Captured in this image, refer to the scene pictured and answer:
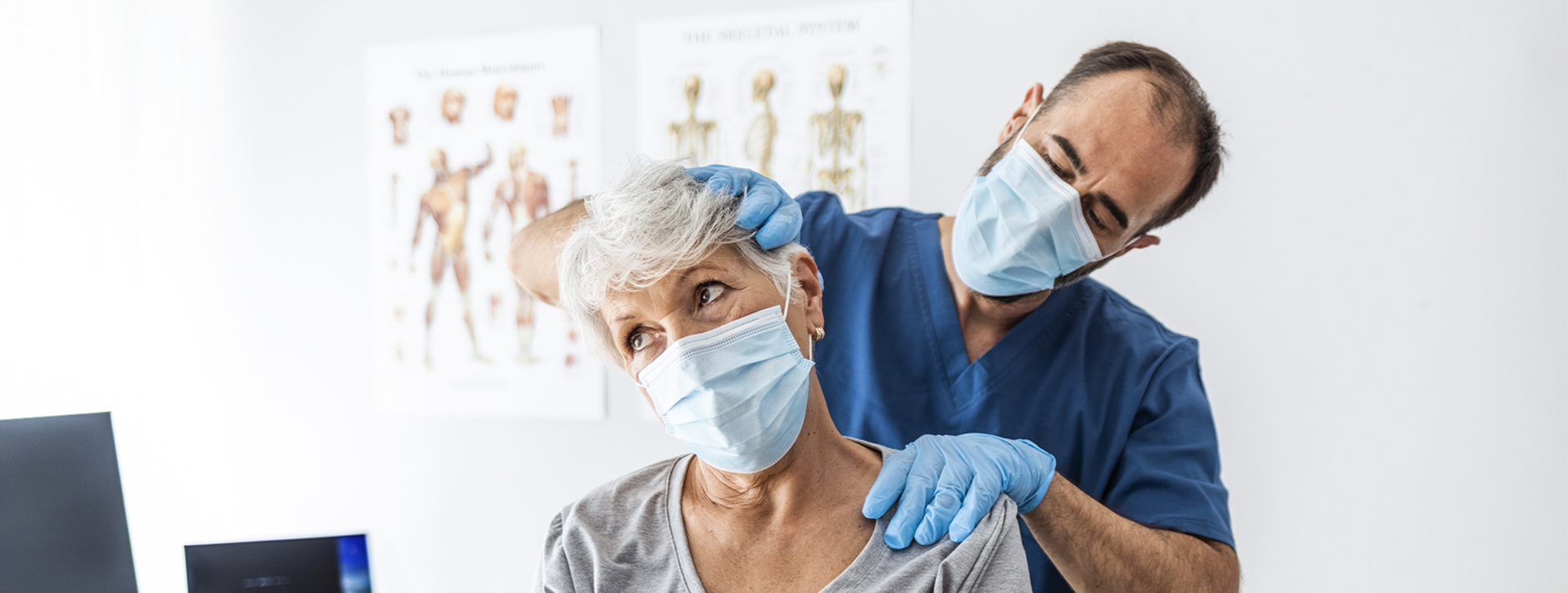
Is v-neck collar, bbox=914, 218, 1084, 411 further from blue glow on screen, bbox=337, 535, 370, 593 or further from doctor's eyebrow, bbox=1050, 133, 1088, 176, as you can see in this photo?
blue glow on screen, bbox=337, 535, 370, 593

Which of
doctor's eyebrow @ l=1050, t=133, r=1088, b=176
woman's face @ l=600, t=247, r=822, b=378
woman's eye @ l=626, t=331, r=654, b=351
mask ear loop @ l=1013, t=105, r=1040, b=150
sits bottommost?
woman's eye @ l=626, t=331, r=654, b=351

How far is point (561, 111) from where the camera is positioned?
189 cm

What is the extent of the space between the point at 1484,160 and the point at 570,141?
185 cm

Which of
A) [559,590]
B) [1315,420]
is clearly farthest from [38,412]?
[1315,420]

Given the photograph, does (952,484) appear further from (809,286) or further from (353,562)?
(353,562)

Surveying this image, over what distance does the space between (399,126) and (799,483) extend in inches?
62.2

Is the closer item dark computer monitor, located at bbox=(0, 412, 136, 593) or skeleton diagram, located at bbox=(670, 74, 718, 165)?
dark computer monitor, located at bbox=(0, 412, 136, 593)

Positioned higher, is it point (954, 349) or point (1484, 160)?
point (1484, 160)

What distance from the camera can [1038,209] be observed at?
1145 mm

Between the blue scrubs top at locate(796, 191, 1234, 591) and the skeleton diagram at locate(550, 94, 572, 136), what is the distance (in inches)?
31.5

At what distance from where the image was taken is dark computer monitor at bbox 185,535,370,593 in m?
1.65

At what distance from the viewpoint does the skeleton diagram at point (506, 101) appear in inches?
75.8

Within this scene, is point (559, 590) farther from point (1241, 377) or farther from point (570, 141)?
point (1241, 377)

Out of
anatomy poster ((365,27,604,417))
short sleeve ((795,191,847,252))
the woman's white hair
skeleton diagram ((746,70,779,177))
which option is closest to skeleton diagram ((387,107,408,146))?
anatomy poster ((365,27,604,417))
